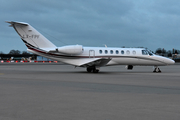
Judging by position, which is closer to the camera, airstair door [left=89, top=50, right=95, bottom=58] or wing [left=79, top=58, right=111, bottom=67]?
wing [left=79, top=58, right=111, bottom=67]

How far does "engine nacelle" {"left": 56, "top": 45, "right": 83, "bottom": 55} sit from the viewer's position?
68.0ft

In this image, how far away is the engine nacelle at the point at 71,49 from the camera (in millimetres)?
20722

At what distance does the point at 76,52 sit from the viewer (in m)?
21.2

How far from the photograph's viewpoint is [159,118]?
4785mm

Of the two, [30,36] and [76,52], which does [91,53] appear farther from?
[30,36]

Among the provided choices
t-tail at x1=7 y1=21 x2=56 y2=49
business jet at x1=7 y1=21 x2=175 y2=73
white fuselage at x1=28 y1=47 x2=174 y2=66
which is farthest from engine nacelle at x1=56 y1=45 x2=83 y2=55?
t-tail at x1=7 y1=21 x2=56 y2=49

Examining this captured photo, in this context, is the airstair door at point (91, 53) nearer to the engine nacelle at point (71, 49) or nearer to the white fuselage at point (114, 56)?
the white fuselage at point (114, 56)

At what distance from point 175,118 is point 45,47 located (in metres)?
17.5

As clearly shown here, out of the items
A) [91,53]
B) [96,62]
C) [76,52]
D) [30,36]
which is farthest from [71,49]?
[30,36]

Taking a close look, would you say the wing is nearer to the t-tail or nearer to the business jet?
the business jet

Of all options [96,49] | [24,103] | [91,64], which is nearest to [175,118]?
[24,103]

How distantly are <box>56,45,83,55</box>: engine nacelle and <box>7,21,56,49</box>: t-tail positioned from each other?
1352 millimetres

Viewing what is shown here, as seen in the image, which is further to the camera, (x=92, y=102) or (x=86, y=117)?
(x=92, y=102)

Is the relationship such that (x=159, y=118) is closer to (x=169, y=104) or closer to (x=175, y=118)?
(x=175, y=118)
